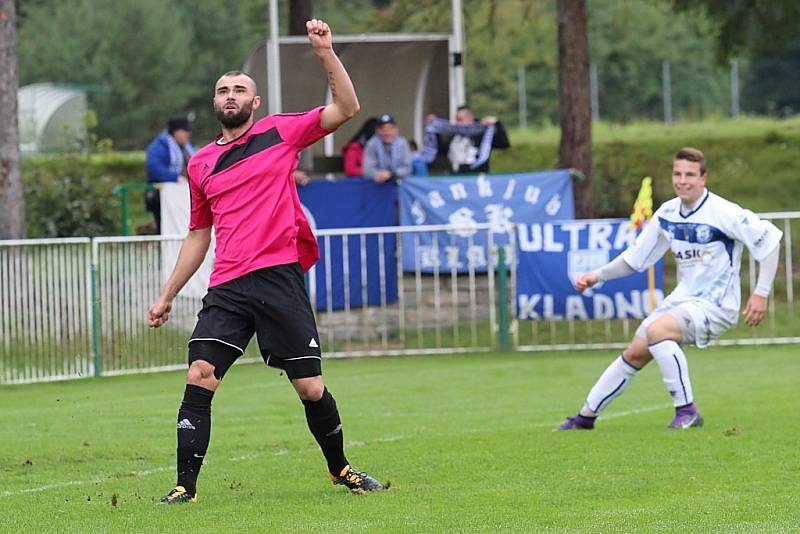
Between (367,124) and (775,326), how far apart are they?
20.3ft

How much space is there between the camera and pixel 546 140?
1378 inches

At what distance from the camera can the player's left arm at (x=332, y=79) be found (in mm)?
6773

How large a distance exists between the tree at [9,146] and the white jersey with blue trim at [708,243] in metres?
11.1

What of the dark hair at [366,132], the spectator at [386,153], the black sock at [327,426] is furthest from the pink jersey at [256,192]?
the dark hair at [366,132]

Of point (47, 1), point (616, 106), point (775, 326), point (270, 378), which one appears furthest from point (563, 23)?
point (47, 1)

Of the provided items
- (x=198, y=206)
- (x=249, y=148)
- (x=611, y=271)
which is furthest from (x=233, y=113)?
(x=611, y=271)

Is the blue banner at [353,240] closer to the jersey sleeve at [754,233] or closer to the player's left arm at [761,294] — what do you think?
the jersey sleeve at [754,233]

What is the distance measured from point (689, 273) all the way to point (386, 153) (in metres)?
9.36

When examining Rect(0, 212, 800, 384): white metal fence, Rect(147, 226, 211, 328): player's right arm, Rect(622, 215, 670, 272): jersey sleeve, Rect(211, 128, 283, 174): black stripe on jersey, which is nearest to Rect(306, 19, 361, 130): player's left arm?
Rect(211, 128, 283, 174): black stripe on jersey

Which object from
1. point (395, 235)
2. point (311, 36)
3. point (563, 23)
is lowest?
point (395, 235)

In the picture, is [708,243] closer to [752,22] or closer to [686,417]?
[686,417]

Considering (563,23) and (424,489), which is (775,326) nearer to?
(563,23)

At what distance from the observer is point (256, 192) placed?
7.27 metres

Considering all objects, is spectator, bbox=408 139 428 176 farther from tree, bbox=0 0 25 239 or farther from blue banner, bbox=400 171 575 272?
tree, bbox=0 0 25 239
